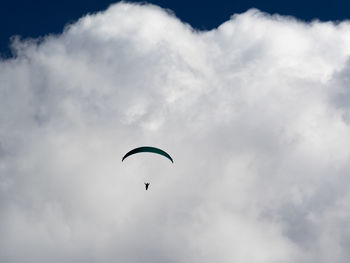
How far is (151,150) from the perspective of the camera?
217 ft
